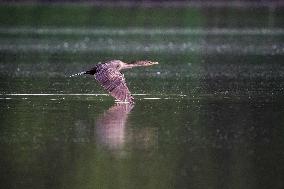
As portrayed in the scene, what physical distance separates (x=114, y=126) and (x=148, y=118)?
0.74 meters

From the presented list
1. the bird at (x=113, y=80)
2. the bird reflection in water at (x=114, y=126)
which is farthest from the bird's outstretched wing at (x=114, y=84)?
the bird reflection in water at (x=114, y=126)

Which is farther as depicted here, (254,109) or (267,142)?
(254,109)

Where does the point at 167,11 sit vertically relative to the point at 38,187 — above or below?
above

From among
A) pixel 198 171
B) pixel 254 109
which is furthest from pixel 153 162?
pixel 254 109

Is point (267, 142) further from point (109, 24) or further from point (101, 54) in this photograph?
point (109, 24)

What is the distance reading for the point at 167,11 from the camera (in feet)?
168

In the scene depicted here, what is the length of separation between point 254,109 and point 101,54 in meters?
12.2

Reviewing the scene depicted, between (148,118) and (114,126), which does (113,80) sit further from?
(114,126)

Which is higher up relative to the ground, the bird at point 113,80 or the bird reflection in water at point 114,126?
the bird at point 113,80

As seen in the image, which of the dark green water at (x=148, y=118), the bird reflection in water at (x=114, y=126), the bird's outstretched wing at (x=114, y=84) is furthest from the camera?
the bird's outstretched wing at (x=114, y=84)

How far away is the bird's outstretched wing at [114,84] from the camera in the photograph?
664 inches

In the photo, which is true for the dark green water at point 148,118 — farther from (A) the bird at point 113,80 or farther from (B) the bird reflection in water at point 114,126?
(A) the bird at point 113,80

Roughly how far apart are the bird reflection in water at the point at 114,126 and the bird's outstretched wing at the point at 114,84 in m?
0.19

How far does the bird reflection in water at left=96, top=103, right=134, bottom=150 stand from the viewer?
14320 millimetres
